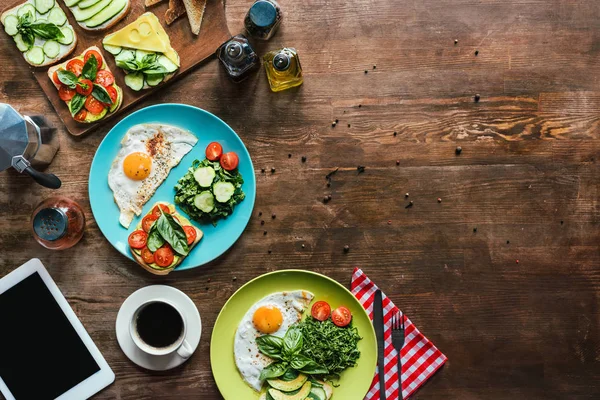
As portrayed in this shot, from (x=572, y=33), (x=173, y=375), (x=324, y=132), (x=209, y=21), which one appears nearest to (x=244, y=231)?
(x=324, y=132)

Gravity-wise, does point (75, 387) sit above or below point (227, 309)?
below

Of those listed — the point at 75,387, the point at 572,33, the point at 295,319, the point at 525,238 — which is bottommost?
the point at 75,387

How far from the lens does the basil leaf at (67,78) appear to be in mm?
3082

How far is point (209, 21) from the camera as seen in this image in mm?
3188

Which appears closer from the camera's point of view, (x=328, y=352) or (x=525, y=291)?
(x=328, y=352)

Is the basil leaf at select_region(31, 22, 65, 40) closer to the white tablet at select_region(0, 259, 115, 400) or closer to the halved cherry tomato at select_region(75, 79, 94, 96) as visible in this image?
the halved cherry tomato at select_region(75, 79, 94, 96)

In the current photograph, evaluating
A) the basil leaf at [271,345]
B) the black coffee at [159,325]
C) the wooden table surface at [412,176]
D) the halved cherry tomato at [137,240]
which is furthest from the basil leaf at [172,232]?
the basil leaf at [271,345]

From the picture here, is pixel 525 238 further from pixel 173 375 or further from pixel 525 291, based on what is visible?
pixel 173 375

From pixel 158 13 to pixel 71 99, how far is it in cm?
73

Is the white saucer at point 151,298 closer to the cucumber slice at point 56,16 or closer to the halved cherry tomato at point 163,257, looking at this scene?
the halved cherry tomato at point 163,257

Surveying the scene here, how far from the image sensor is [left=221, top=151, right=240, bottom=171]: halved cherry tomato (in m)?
3.10

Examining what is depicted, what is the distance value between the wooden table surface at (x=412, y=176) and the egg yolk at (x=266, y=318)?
25cm

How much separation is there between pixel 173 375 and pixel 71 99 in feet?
5.80

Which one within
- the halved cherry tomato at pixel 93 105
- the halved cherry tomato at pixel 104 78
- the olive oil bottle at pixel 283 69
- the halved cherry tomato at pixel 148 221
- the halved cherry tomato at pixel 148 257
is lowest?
the halved cherry tomato at pixel 148 257
